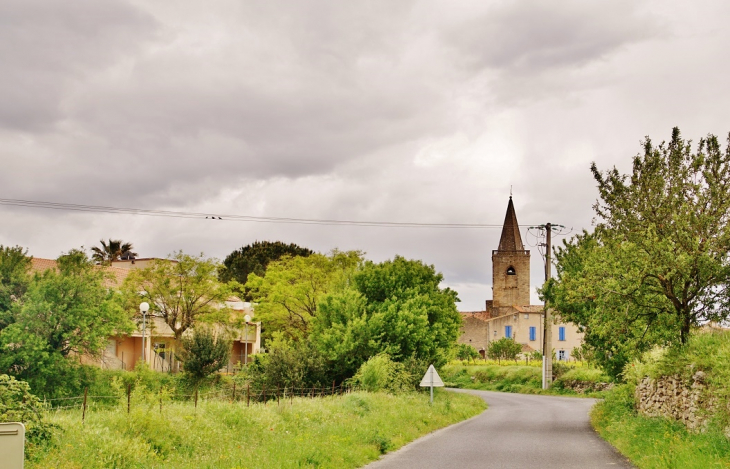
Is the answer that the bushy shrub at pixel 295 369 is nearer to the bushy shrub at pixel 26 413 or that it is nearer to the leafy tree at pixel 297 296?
the leafy tree at pixel 297 296

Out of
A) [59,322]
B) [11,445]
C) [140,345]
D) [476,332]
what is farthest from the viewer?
[476,332]

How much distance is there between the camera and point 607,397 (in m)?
27.5

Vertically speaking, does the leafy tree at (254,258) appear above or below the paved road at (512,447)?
above

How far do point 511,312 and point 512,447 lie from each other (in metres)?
73.1

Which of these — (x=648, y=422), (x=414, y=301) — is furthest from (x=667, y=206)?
(x=414, y=301)

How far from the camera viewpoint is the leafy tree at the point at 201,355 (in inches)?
1877

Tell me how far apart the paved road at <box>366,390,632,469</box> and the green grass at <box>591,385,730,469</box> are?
17.8 inches

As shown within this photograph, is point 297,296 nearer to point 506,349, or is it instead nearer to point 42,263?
point 42,263

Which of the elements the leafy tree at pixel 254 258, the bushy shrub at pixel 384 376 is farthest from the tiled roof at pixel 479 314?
the bushy shrub at pixel 384 376

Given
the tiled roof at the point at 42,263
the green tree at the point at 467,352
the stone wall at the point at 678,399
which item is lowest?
the green tree at the point at 467,352

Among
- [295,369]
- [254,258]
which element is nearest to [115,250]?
[254,258]

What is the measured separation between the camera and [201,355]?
47750 millimetres

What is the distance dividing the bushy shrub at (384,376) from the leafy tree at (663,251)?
573 inches

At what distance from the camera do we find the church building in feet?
281
